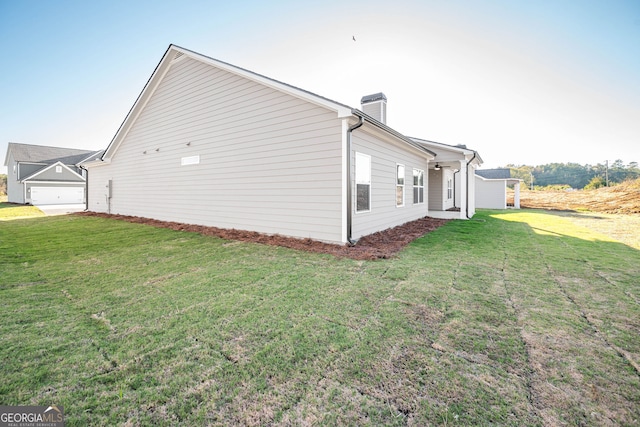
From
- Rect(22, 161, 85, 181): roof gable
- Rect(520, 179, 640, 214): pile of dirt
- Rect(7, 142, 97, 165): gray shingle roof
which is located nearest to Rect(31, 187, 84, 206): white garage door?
Rect(22, 161, 85, 181): roof gable

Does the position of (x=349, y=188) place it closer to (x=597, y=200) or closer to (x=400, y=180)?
(x=400, y=180)

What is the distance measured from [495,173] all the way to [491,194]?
1.92m

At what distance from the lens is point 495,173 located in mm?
22797

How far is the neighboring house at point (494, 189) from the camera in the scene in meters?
21.9

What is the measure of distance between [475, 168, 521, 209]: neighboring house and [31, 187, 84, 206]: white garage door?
3958 centimetres

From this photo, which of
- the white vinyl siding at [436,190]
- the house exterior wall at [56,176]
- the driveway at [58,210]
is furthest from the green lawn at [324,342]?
the house exterior wall at [56,176]

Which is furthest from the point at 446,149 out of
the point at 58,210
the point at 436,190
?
the point at 58,210

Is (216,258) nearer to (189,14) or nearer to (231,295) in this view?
(231,295)

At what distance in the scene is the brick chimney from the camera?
11.3 meters

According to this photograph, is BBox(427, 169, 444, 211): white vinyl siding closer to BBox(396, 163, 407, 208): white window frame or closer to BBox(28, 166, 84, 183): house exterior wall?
BBox(396, 163, 407, 208): white window frame

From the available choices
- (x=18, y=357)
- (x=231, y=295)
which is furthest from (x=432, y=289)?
(x=18, y=357)

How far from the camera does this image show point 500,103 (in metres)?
14.7

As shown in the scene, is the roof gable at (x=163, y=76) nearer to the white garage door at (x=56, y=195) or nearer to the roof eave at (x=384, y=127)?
the roof eave at (x=384, y=127)

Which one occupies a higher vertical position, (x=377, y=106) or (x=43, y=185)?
(x=377, y=106)
